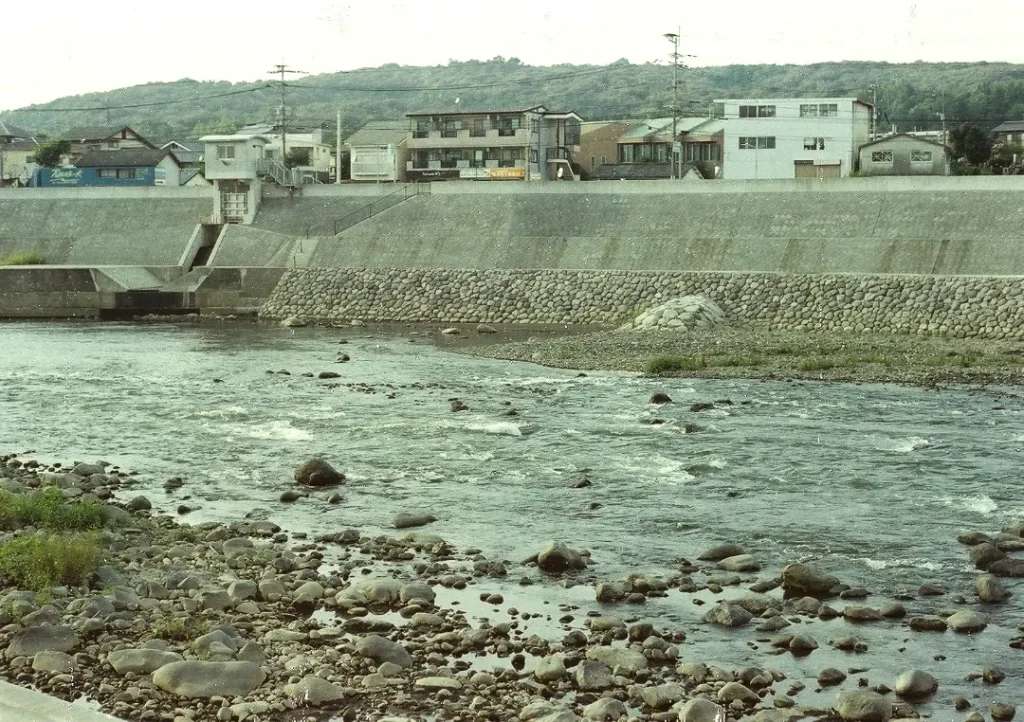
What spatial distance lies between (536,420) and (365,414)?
3467 millimetres

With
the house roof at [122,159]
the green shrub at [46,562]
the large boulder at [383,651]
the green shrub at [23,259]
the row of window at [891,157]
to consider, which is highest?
the house roof at [122,159]

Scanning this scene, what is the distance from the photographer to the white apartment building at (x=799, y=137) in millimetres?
66312

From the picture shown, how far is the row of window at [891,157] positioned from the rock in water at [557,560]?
54.0 metres

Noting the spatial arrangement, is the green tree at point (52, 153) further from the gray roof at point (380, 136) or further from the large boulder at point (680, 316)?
the large boulder at point (680, 316)

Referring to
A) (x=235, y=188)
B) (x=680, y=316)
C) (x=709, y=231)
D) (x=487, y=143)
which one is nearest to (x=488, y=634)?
(x=680, y=316)

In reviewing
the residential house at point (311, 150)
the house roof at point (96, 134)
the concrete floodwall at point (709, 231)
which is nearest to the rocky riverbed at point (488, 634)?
the concrete floodwall at point (709, 231)

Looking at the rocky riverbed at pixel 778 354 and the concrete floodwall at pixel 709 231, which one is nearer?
the rocky riverbed at pixel 778 354

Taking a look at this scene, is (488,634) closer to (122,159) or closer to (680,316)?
(680,316)

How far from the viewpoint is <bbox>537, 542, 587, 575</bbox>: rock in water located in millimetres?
13898

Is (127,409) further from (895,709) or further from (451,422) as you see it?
(895,709)

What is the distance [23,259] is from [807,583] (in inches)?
1830

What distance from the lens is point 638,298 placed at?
41656mm

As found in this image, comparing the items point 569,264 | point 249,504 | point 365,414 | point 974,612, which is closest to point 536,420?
point 365,414

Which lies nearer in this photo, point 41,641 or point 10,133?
point 41,641
